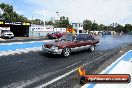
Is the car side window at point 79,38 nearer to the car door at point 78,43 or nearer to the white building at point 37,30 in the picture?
the car door at point 78,43

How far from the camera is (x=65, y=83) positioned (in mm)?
8680

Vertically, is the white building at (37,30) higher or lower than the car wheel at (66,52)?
higher

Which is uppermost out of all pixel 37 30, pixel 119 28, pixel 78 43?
pixel 119 28

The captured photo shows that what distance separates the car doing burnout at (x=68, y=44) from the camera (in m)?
15.4

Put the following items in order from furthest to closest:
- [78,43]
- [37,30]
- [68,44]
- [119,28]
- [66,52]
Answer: [119,28], [37,30], [78,43], [68,44], [66,52]

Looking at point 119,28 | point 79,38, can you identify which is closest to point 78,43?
point 79,38

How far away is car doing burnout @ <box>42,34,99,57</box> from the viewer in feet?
50.6

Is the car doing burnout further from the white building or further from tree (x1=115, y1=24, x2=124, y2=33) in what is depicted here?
tree (x1=115, y1=24, x2=124, y2=33)

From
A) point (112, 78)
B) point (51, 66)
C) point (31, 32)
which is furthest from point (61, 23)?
point (112, 78)

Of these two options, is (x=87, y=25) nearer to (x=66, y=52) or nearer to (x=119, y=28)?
(x=119, y=28)

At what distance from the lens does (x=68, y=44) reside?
52.8 ft

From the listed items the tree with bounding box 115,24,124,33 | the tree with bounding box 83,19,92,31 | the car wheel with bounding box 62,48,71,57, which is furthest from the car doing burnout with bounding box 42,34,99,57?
the tree with bounding box 115,24,124,33

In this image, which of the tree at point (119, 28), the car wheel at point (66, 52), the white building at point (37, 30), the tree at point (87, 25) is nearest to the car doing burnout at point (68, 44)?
the car wheel at point (66, 52)

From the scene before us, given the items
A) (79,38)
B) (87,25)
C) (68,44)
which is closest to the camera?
(68,44)
